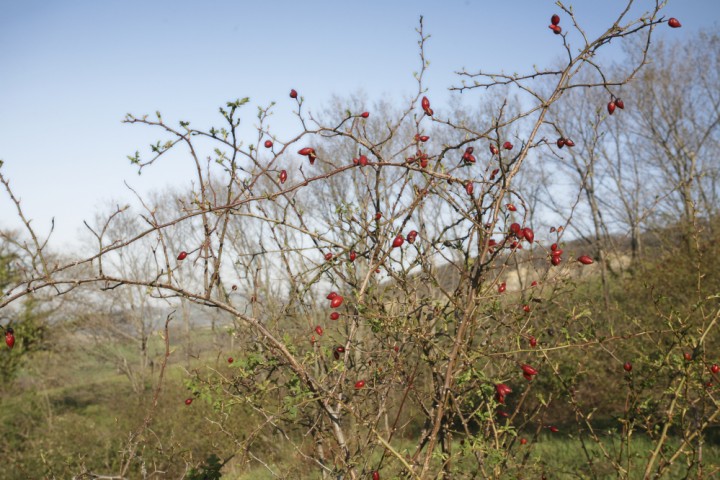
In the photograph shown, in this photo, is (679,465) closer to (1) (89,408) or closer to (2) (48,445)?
(2) (48,445)

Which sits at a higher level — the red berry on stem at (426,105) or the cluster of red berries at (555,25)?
the cluster of red berries at (555,25)

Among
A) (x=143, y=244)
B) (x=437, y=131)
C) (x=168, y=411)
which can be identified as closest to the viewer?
(x=168, y=411)

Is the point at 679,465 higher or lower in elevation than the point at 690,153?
lower

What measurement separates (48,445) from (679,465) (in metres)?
11.1

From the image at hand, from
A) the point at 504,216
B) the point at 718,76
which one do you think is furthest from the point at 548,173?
the point at 504,216

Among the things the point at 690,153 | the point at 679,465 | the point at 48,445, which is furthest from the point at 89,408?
the point at 690,153

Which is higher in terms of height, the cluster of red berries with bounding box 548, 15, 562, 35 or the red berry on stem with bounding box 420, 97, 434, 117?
the cluster of red berries with bounding box 548, 15, 562, 35

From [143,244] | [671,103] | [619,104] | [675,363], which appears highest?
[671,103]

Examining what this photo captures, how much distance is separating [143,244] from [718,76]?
23.1 m

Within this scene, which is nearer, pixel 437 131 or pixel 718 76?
pixel 437 131

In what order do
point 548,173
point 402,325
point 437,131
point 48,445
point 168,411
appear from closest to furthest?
point 402,325 < point 48,445 < point 168,411 < point 437,131 < point 548,173

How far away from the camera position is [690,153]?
Result: 18516 millimetres

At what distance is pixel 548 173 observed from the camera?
62.8ft

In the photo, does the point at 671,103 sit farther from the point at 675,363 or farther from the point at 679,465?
the point at 675,363
